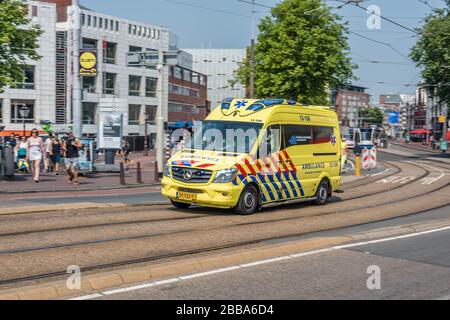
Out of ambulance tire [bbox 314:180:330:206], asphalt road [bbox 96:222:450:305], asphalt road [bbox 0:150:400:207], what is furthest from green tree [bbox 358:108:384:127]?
asphalt road [bbox 96:222:450:305]

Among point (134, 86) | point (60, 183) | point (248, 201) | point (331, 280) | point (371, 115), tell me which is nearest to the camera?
point (331, 280)

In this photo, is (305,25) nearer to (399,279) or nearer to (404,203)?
(404,203)

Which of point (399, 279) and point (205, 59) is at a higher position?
point (205, 59)

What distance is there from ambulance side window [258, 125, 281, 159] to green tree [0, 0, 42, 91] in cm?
1282

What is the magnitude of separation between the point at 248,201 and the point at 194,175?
1377 millimetres

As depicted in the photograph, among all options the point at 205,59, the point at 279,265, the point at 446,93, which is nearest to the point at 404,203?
the point at 279,265

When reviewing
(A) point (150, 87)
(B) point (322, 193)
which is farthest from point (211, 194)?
(A) point (150, 87)

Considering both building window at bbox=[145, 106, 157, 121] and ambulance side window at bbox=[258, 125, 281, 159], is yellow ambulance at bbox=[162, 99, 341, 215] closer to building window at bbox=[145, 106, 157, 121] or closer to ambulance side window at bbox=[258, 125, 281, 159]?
ambulance side window at bbox=[258, 125, 281, 159]

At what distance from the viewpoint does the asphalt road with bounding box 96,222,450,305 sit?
6.43 meters

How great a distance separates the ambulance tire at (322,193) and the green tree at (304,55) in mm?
18528

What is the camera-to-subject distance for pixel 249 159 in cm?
1313

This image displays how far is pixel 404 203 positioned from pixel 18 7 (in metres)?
16.3

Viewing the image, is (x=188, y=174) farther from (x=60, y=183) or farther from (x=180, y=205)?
(x=60, y=183)
